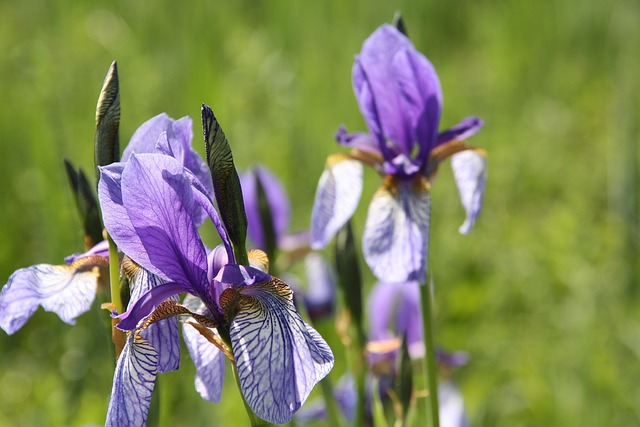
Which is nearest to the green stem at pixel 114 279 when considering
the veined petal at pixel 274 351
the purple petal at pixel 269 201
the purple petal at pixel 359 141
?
the veined petal at pixel 274 351

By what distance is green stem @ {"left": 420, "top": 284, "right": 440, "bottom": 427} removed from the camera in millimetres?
1128

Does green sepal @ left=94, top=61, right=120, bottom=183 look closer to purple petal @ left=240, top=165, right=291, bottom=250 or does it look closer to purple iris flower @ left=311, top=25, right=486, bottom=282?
purple iris flower @ left=311, top=25, right=486, bottom=282

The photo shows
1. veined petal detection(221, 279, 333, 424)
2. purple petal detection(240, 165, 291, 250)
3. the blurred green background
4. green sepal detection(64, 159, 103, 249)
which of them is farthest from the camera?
the blurred green background

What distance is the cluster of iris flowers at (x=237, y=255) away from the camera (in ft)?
2.58

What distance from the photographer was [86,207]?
104cm

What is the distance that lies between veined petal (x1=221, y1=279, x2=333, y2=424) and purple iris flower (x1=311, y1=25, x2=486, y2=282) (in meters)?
0.38

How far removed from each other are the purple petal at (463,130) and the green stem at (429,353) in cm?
24

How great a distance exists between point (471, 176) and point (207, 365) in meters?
0.53

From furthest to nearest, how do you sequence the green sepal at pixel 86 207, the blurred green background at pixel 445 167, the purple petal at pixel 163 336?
1. the blurred green background at pixel 445 167
2. the green sepal at pixel 86 207
3. the purple petal at pixel 163 336

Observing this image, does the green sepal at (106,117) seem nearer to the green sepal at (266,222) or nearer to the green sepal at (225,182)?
the green sepal at (225,182)

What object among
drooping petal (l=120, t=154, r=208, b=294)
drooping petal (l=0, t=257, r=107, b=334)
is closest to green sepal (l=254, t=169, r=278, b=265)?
drooping petal (l=0, t=257, r=107, b=334)

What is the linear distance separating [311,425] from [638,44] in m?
2.69

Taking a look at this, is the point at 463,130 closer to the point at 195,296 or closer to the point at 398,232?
the point at 398,232

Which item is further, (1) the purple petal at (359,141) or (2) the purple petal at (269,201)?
(2) the purple petal at (269,201)
